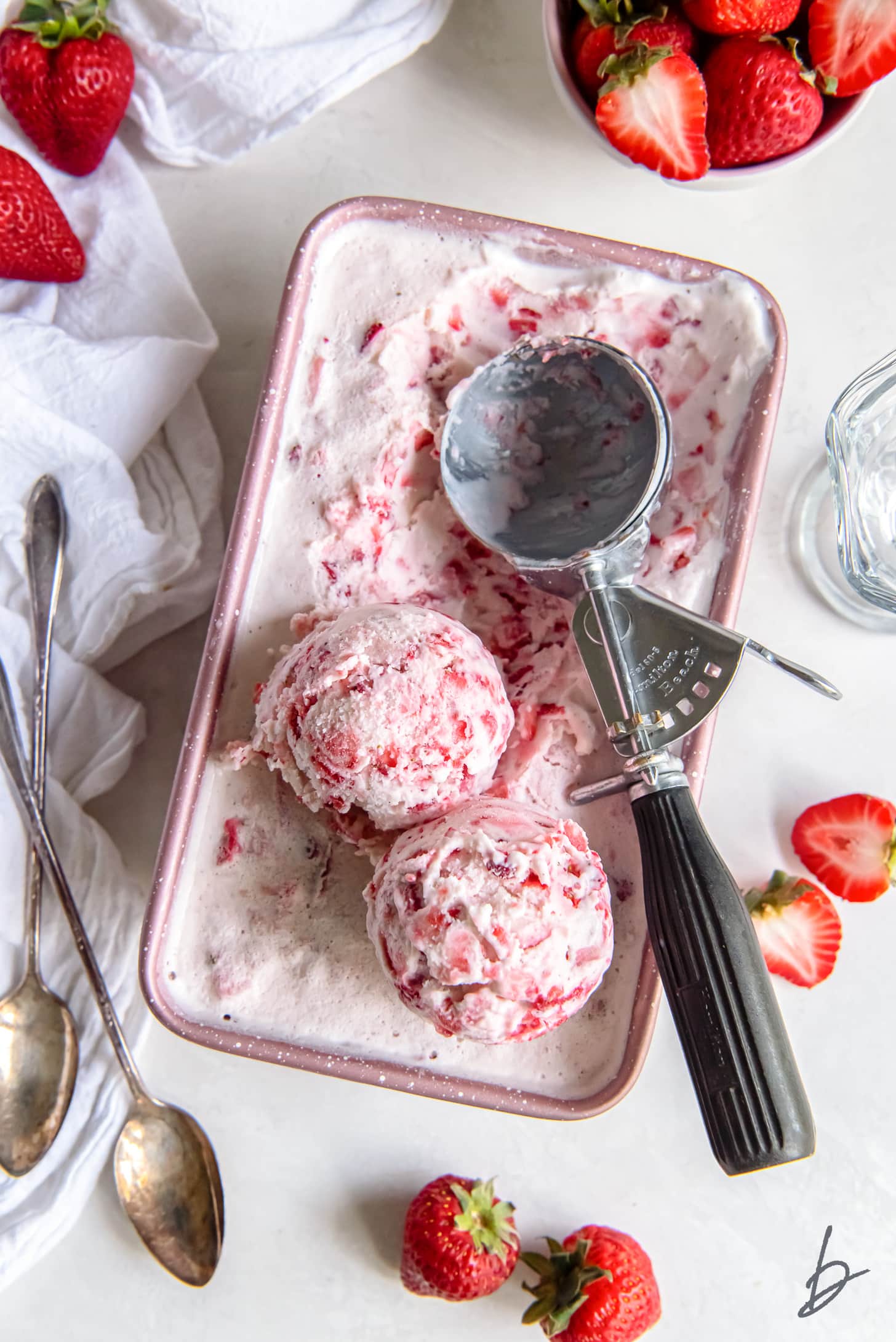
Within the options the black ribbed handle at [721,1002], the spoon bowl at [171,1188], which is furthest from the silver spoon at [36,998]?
the black ribbed handle at [721,1002]

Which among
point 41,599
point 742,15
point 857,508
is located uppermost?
point 742,15

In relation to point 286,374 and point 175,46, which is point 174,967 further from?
point 175,46

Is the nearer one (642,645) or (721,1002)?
(721,1002)

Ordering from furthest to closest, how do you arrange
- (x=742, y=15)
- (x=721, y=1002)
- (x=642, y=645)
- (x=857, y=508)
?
(x=857, y=508) → (x=742, y=15) → (x=642, y=645) → (x=721, y=1002)

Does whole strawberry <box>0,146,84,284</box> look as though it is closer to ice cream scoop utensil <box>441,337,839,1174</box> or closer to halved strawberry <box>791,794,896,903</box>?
ice cream scoop utensil <box>441,337,839,1174</box>

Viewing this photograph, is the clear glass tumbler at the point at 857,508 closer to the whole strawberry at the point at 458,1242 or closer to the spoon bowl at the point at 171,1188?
the whole strawberry at the point at 458,1242

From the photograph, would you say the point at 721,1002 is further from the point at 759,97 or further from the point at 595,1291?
the point at 759,97

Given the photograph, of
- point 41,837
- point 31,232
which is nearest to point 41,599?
point 41,837
